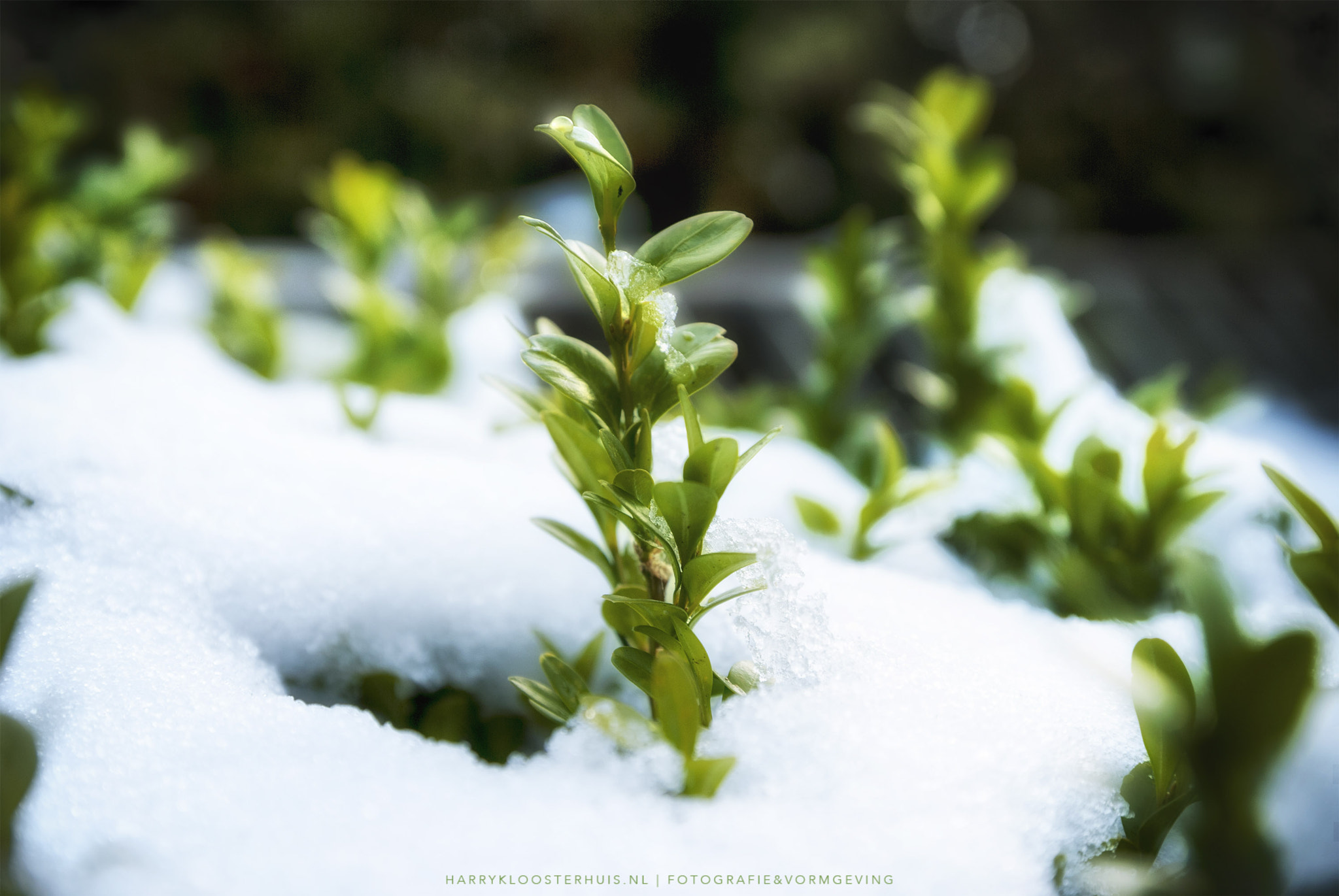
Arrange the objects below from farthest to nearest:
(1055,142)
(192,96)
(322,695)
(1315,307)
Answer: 1. (1055,142)
2. (192,96)
3. (1315,307)
4. (322,695)

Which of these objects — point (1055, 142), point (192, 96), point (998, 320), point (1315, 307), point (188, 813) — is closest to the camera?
point (188, 813)

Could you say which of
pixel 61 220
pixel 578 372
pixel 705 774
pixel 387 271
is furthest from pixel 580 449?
pixel 61 220

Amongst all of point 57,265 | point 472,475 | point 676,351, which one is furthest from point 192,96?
point 676,351

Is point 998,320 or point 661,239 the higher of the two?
point 661,239

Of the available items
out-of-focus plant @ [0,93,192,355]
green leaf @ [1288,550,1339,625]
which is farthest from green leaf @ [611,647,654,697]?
out-of-focus plant @ [0,93,192,355]

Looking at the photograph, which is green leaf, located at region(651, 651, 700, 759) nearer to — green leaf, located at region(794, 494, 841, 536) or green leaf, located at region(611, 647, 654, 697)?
green leaf, located at region(611, 647, 654, 697)

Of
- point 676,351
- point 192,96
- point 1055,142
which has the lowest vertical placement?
point 192,96

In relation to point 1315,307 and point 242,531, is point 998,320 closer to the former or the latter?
point 242,531
